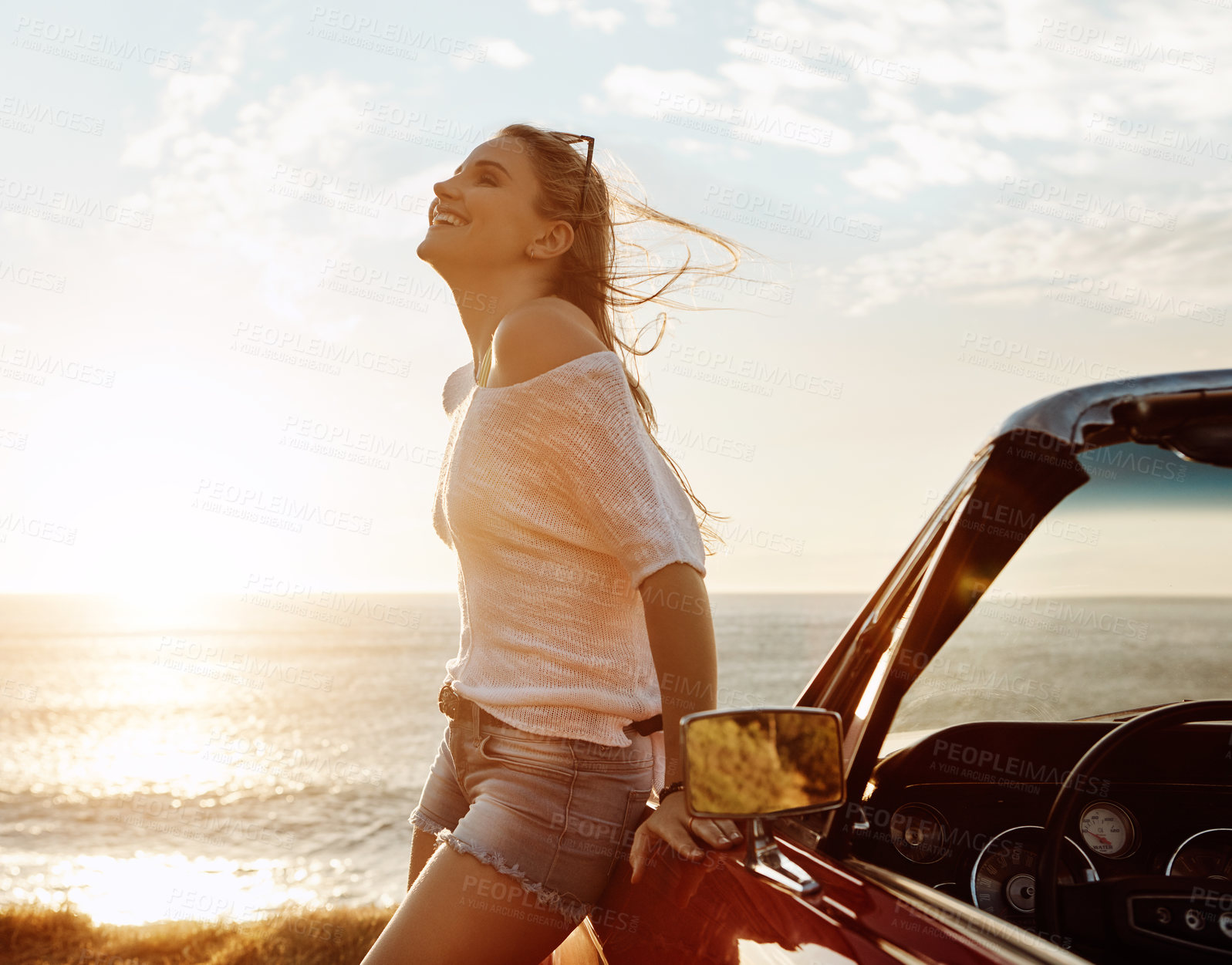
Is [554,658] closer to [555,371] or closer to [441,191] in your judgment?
[555,371]

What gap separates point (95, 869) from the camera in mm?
15891

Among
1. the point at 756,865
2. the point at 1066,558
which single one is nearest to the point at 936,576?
the point at 1066,558

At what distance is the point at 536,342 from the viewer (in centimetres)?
174

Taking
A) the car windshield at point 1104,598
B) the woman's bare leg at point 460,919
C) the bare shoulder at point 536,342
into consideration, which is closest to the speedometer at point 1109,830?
the car windshield at point 1104,598

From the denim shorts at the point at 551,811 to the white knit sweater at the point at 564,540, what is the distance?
1.6 inches

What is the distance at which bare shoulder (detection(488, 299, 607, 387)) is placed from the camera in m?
1.72

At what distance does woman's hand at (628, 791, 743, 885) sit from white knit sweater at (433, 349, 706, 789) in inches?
6.9

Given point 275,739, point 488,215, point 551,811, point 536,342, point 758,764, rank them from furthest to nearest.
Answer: point 275,739 < point 488,215 < point 536,342 < point 551,811 < point 758,764

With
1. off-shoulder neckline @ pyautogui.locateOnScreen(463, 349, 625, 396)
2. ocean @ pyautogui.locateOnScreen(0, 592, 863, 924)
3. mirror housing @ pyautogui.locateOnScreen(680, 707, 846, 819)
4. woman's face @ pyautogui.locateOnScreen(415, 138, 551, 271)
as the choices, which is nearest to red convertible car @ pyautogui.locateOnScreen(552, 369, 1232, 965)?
mirror housing @ pyautogui.locateOnScreen(680, 707, 846, 819)

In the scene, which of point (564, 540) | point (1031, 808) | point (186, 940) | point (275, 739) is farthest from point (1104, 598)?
point (275, 739)

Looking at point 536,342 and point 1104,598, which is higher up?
point 536,342

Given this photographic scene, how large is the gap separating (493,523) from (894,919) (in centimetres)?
94

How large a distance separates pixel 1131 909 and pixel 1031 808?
1.66 feet

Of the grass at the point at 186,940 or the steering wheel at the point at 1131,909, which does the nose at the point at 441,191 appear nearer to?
the steering wheel at the point at 1131,909
